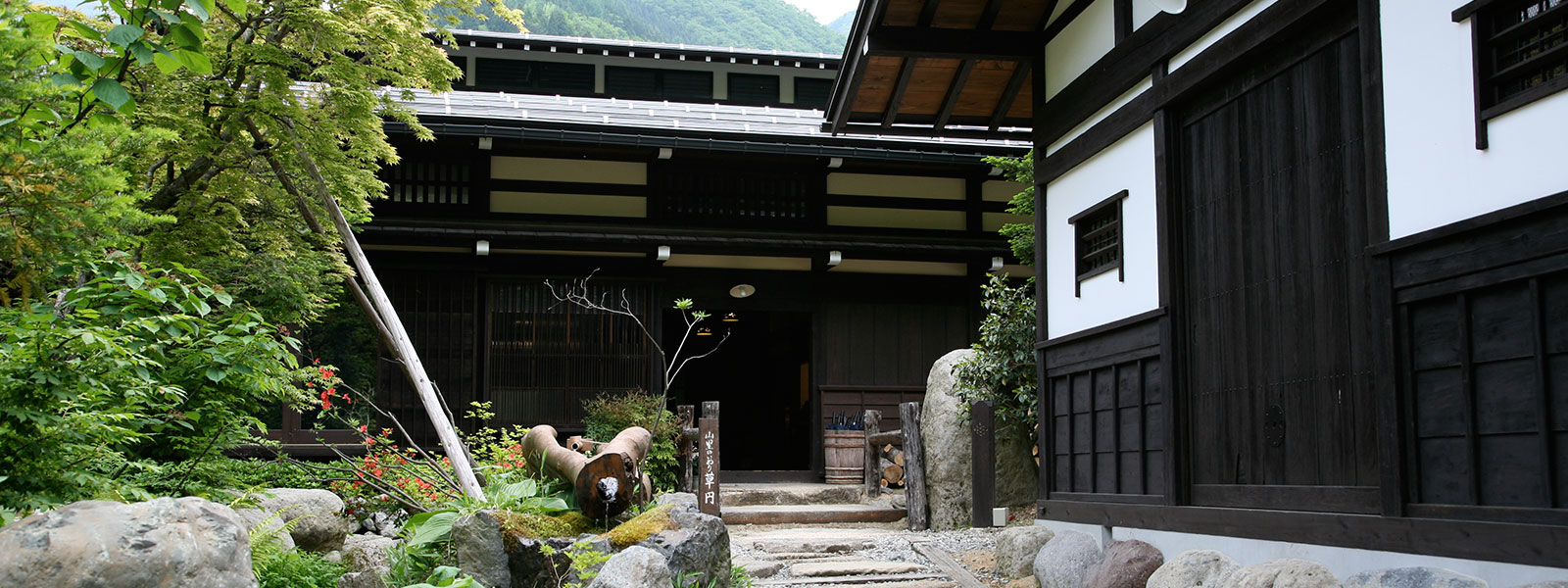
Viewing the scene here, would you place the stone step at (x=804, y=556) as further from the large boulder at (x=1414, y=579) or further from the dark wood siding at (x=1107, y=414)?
the large boulder at (x=1414, y=579)

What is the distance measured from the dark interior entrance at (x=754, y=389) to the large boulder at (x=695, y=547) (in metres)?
12.9

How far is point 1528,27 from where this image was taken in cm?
454

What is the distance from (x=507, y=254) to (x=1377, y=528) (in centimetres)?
1140

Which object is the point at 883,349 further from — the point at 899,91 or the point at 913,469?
the point at 899,91

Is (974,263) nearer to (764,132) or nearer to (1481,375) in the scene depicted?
(764,132)

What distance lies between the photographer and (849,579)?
904 cm

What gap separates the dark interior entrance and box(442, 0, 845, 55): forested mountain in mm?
29704

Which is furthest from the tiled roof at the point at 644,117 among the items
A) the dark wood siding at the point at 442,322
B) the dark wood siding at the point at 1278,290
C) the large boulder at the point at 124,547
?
the large boulder at the point at 124,547

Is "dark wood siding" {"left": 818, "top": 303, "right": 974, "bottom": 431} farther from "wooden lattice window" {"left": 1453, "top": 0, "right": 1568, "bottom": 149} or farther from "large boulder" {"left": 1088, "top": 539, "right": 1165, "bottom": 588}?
"wooden lattice window" {"left": 1453, "top": 0, "right": 1568, "bottom": 149}

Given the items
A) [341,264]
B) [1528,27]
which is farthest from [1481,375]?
[341,264]

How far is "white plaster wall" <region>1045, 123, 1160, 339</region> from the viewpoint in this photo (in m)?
7.62

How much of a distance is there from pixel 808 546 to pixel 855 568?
0.95m

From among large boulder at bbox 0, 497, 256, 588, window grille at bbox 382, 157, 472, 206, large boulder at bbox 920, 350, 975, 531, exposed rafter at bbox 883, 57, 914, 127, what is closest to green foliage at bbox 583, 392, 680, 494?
large boulder at bbox 920, 350, 975, 531

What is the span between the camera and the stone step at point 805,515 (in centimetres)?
1222
